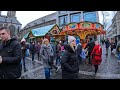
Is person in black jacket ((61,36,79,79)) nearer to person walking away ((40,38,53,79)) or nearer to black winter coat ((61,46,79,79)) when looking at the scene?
black winter coat ((61,46,79,79))

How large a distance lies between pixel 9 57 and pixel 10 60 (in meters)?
0.04

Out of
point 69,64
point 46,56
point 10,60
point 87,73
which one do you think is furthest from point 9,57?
point 87,73

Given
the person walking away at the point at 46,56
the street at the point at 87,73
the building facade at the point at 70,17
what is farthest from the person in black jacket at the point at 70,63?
the person walking away at the point at 46,56

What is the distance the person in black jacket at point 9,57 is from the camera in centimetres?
223

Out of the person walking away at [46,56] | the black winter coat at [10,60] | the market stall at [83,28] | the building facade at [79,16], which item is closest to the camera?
the black winter coat at [10,60]

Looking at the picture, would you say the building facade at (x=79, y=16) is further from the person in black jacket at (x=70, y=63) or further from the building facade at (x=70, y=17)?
the person in black jacket at (x=70, y=63)

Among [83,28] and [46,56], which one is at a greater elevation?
[83,28]

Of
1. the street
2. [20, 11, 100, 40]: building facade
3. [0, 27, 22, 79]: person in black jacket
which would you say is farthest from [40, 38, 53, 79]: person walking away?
[0, 27, 22, 79]: person in black jacket

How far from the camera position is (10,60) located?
2201 millimetres

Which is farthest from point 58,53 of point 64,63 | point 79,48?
point 64,63

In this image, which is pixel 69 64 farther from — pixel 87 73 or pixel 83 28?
pixel 83 28

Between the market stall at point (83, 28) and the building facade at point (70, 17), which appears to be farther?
the market stall at point (83, 28)
